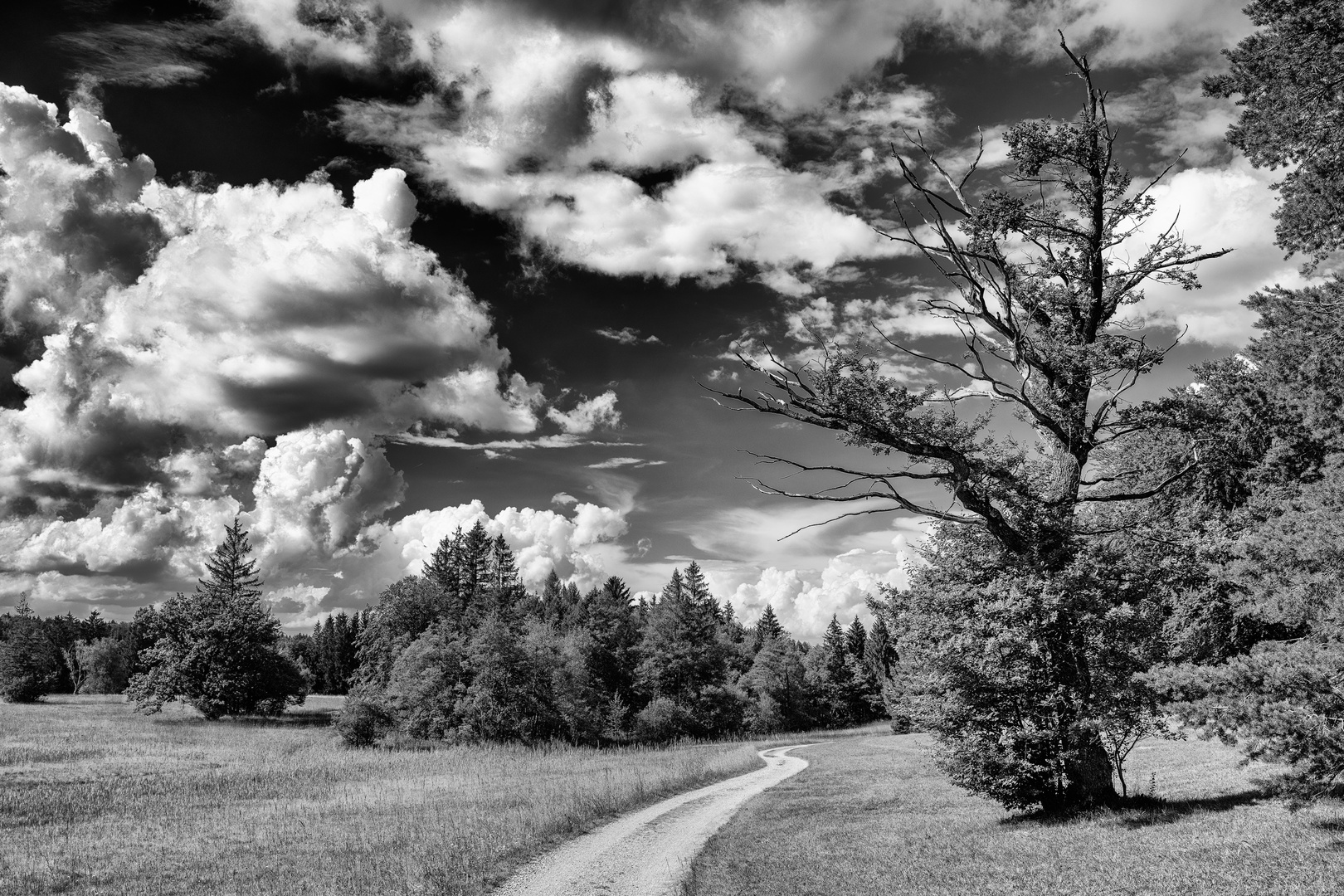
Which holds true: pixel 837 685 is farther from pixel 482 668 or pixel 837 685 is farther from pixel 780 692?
pixel 482 668

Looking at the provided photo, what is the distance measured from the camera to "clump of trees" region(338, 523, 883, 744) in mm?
46625

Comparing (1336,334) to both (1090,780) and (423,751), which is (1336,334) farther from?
(423,751)

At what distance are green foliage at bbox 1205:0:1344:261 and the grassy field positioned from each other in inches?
456

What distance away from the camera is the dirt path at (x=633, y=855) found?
11703mm

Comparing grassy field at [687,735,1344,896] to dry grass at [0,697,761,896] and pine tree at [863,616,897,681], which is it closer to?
dry grass at [0,697,761,896]

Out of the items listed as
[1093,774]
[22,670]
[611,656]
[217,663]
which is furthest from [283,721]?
[1093,774]

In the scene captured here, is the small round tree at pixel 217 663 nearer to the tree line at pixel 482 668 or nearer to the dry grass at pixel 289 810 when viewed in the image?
the tree line at pixel 482 668

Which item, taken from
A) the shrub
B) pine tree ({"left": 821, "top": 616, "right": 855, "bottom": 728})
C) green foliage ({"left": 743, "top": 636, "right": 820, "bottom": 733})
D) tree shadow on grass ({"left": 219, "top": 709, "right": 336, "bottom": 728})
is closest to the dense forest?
the shrub

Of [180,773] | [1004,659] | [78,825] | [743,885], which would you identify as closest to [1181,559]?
[1004,659]

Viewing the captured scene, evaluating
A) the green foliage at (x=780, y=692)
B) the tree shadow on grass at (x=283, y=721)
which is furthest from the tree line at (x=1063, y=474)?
the green foliage at (x=780, y=692)

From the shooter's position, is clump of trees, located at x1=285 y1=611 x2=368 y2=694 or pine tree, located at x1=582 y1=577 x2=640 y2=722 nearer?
pine tree, located at x1=582 y1=577 x2=640 y2=722

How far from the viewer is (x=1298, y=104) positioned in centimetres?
1327

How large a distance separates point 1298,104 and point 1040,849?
14.2m

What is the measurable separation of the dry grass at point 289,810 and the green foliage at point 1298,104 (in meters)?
20.0
